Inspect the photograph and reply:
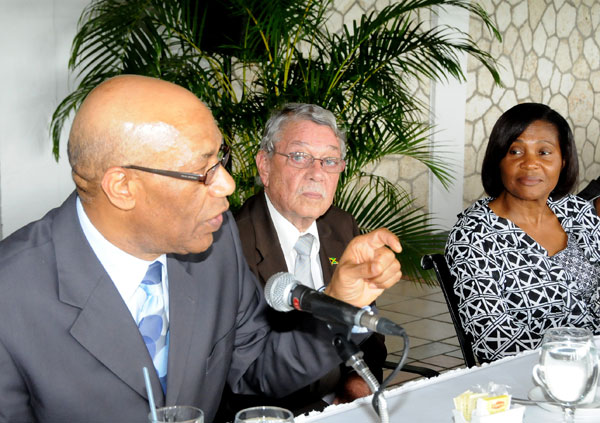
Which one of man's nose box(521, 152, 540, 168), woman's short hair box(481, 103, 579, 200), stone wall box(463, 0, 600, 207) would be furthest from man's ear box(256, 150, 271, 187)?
stone wall box(463, 0, 600, 207)

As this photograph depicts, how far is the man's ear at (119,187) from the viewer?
153 cm

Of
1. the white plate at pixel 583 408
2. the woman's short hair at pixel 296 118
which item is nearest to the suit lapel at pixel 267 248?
the woman's short hair at pixel 296 118

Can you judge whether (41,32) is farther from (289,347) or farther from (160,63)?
(289,347)

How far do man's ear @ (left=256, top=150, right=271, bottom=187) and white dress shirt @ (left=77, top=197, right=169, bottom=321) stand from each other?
3.52ft

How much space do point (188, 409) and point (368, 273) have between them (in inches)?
20.5

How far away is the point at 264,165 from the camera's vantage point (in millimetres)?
2736

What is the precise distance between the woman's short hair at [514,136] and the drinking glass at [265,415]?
1.86 meters

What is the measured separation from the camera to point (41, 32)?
4.09 metres

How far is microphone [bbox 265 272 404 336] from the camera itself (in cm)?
118

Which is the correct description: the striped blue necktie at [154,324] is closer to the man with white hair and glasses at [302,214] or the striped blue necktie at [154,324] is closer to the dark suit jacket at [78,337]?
the dark suit jacket at [78,337]

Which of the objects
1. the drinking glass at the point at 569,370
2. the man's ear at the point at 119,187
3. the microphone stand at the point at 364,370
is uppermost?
the man's ear at the point at 119,187

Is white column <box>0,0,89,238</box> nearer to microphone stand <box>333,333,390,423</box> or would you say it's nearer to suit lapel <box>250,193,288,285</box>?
suit lapel <box>250,193,288,285</box>

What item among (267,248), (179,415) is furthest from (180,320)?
(267,248)

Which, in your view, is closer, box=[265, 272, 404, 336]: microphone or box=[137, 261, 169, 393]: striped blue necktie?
box=[265, 272, 404, 336]: microphone
